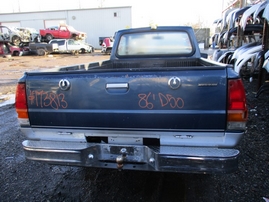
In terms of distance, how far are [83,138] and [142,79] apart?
0.90 meters

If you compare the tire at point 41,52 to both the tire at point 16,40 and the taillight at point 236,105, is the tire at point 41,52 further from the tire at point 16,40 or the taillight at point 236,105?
the taillight at point 236,105

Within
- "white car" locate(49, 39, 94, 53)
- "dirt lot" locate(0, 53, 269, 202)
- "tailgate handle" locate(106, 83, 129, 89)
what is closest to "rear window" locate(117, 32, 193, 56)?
"dirt lot" locate(0, 53, 269, 202)

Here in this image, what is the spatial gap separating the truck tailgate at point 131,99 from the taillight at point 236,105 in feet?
0.17

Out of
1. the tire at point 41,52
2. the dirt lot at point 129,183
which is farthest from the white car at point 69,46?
the dirt lot at point 129,183

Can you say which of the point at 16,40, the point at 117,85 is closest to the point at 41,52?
the point at 16,40

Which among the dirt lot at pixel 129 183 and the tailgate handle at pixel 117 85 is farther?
the dirt lot at pixel 129 183

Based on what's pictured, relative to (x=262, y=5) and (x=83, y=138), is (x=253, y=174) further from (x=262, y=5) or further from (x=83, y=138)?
(x=262, y=5)

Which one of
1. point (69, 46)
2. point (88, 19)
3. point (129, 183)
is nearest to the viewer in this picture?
point (129, 183)

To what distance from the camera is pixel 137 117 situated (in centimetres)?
210

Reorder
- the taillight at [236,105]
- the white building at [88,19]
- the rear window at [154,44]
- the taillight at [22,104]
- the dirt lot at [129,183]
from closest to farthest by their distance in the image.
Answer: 1. the taillight at [236,105]
2. the taillight at [22,104]
3. the dirt lot at [129,183]
4. the rear window at [154,44]
5. the white building at [88,19]

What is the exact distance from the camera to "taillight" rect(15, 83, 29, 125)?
2.27m

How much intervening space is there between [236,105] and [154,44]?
105 inches

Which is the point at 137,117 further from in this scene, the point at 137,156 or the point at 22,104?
the point at 22,104

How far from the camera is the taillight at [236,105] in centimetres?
191
